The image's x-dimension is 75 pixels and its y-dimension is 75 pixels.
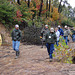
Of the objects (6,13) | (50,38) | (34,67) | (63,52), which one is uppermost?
(6,13)

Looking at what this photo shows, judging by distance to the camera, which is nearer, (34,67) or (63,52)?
(34,67)

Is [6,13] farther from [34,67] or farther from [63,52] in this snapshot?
[34,67]

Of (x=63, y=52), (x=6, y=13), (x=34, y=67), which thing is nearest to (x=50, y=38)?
(x=63, y=52)

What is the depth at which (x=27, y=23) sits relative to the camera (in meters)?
15.8

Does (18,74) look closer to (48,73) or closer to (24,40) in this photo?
(48,73)

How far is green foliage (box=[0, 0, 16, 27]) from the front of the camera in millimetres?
11759

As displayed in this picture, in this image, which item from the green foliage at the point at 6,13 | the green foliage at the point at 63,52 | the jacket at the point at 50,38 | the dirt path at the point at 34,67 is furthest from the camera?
the green foliage at the point at 6,13

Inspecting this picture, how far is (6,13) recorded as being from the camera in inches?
477

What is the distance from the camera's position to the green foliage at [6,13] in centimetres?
1176

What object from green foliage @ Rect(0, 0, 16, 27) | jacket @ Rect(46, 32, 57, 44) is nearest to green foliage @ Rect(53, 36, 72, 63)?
jacket @ Rect(46, 32, 57, 44)

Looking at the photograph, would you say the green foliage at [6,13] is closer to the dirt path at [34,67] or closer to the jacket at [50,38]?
the dirt path at [34,67]

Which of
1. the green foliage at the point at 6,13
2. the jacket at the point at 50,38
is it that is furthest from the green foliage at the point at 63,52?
the green foliage at the point at 6,13

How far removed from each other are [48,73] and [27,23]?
12374 mm

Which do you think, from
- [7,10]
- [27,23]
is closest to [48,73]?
Result: [7,10]
